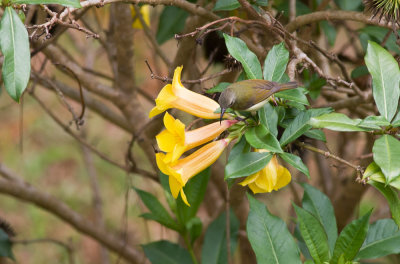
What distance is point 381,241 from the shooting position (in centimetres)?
117

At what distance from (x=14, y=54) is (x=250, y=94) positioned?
1.40ft

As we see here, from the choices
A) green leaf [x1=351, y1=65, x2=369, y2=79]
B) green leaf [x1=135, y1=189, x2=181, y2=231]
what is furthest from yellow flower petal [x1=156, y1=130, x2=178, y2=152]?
green leaf [x1=351, y1=65, x2=369, y2=79]

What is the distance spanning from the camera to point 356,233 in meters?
1.07

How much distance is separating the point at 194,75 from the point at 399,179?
3.10ft

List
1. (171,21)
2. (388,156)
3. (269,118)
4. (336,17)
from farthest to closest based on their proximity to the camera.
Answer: (171,21) < (336,17) < (269,118) < (388,156)

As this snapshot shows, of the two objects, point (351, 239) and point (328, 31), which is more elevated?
point (328, 31)

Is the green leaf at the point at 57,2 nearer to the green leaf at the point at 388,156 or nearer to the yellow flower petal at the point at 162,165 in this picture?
the yellow flower petal at the point at 162,165

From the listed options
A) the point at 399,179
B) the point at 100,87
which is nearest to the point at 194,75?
the point at 100,87

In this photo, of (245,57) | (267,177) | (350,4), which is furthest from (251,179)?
(350,4)

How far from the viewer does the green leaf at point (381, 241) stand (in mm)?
1142

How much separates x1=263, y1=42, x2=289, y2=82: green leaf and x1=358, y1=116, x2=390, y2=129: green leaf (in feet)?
0.61

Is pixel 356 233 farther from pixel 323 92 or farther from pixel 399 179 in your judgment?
pixel 323 92

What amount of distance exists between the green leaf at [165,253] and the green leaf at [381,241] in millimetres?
547

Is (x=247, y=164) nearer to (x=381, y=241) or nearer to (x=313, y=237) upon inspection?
(x=313, y=237)
